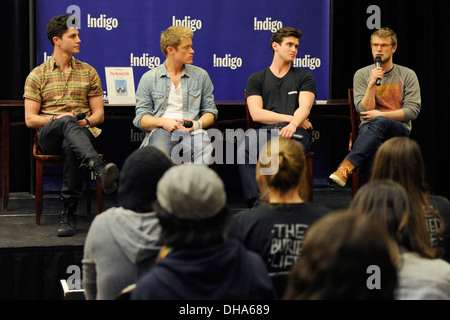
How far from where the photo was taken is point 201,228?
1492mm

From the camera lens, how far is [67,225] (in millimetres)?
3629

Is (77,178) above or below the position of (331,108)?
below

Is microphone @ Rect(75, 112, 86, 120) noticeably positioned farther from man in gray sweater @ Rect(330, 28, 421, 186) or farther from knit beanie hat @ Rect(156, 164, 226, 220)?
knit beanie hat @ Rect(156, 164, 226, 220)

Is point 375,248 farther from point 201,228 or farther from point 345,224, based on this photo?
point 201,228

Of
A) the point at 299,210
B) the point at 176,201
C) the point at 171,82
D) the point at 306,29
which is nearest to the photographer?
the point at 176,201

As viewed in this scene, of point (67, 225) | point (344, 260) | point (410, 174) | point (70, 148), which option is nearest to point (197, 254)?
point (344, 260)

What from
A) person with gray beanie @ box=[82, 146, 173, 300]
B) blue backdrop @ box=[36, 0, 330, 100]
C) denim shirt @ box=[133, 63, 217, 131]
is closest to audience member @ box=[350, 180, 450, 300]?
person with gray beanie @ box=[82, 146, 173, 300]

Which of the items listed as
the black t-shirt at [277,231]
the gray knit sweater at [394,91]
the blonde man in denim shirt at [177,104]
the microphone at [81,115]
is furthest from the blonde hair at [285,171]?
the gray knit sweater at [394,91]

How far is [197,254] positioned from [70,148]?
2453mm

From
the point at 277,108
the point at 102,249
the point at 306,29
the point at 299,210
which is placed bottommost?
the point at 102,249

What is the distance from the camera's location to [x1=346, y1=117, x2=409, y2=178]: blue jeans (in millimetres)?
3967

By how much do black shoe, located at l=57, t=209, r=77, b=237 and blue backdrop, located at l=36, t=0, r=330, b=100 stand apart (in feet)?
5.01
